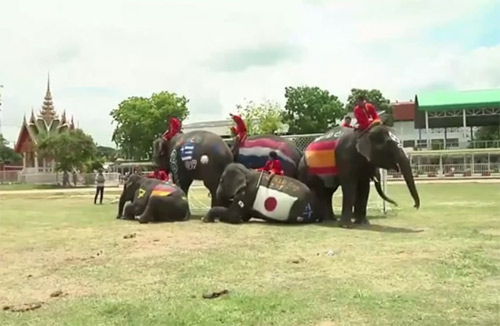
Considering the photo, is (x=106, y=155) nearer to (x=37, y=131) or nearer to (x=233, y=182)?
(x=37, y=131)

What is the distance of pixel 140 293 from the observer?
6059 millimetres

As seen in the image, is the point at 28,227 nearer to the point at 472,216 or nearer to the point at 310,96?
the point at 472,216

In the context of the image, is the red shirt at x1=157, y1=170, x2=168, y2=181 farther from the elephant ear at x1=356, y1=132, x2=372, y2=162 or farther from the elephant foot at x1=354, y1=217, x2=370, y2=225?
the elephant ear at x1=356, y1=132, x2=372, y2=162

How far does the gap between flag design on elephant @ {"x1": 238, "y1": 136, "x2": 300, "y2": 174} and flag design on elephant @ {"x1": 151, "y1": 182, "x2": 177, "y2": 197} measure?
1.94m

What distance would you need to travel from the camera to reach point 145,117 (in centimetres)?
6016

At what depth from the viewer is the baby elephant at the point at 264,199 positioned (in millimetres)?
12125

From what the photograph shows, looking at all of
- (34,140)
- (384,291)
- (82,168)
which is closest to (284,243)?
(384,291)

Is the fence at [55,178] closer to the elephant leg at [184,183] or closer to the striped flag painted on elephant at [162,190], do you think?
the elephant leg at [184,183]

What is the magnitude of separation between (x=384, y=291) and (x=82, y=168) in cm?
5021

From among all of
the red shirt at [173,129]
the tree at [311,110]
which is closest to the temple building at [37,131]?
the tree at [311,110]

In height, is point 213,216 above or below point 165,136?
below

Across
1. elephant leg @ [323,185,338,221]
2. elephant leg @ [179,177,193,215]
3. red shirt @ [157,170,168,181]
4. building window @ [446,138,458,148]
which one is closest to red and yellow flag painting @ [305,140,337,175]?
elephant leg @ [323,185,338,221]

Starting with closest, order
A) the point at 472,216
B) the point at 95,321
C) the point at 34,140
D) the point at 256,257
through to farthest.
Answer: the point at 95,321 → the point at 256,257 → the point at 472,216 → the point at 34,140

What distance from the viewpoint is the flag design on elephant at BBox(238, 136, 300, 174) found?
14.0 metres
